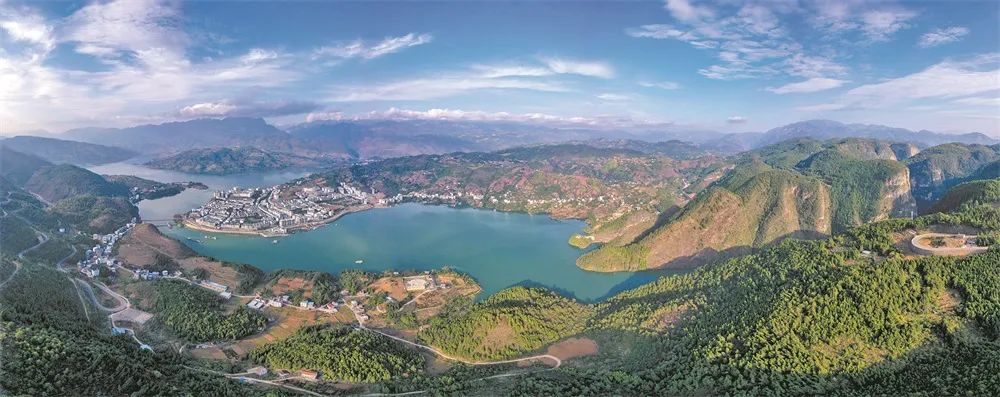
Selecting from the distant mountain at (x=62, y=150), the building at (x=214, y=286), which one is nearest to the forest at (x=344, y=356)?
the building at (x=214, y=286)

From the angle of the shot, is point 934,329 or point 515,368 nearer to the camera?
point 934,329

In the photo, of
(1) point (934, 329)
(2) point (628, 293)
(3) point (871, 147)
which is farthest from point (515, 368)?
(3) point (871, 147)

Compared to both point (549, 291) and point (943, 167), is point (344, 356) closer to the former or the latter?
point (549, 291)

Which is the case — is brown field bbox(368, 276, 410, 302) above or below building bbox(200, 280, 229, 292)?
below

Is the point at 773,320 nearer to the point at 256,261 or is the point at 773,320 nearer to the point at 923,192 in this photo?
the point at 256,261

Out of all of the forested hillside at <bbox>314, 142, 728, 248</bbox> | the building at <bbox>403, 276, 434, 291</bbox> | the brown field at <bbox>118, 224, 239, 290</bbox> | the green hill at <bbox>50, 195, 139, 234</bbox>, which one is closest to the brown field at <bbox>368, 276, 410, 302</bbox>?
the building at <bbox>403, 276, 434, 291</bbox>

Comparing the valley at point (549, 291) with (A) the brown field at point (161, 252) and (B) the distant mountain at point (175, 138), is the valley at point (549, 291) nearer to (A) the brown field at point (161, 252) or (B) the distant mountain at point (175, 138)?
(A) the brown field at point (161, 252)

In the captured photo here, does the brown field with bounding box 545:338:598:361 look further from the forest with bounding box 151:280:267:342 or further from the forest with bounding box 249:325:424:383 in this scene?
the forest with bounding box 151:280:267:342
